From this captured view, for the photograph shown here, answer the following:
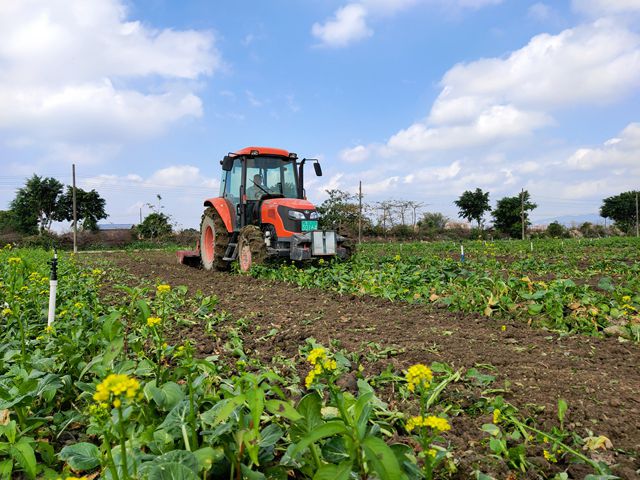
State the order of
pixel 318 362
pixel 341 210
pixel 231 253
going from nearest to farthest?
pixel 318 362 < pixel 231 253 < pixel 341 210

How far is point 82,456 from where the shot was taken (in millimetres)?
1652

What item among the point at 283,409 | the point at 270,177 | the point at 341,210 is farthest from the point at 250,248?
the point at 341,210

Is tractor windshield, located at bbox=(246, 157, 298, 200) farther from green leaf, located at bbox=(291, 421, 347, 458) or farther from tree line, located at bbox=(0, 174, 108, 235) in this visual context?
tree line, located at bbox=(0, 174, 108, 235)

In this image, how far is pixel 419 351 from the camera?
3.14 metres

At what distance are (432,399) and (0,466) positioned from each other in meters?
1.85

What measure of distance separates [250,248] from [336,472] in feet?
22.6

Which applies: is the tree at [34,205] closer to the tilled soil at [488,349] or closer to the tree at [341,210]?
the tree at [341,210]

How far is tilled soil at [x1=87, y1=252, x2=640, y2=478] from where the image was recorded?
2207 mm

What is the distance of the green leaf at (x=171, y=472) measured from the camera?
1.34 m

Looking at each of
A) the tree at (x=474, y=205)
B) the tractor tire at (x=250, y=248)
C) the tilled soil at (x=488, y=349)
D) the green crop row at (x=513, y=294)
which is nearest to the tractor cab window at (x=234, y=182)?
the tractor tire at (x=250, y=248)

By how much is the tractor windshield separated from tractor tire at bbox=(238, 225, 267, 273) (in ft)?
3.39

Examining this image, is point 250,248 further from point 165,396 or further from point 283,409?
point 283,409

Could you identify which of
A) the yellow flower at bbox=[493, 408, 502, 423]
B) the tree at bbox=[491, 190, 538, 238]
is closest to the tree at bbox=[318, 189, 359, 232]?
the tree at bbox=[491, 190, 538, 238]

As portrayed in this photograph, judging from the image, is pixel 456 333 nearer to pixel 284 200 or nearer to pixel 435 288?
pixel 435 288
